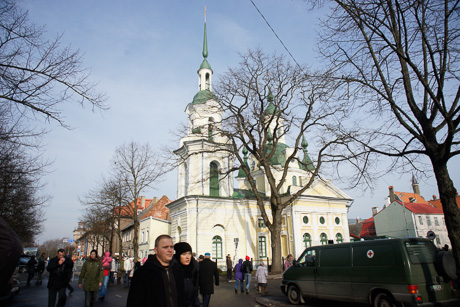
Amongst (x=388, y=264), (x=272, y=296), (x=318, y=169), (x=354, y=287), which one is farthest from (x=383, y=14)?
(x=318, y=169)

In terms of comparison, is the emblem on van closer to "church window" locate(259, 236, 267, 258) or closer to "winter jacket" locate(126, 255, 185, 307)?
"winter jacket" locate(126, 255, 185, 307)

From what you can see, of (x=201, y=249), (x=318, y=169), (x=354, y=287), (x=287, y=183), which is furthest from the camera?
(x=287, y=183)

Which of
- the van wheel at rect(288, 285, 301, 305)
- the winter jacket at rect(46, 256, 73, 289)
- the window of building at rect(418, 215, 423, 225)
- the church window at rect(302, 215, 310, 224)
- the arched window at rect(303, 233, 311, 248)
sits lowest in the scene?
the van wheel at rect(288, 285, 301, 305)

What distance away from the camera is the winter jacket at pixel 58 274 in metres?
8.69

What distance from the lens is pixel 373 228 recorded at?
6084 cm

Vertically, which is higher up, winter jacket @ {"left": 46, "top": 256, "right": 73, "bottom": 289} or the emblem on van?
the emblem on van

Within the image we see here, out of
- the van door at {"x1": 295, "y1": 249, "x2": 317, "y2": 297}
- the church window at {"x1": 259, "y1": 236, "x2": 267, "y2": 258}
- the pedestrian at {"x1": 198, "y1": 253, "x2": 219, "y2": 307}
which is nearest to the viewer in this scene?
the pedestrian at {"x1": 198, "y1": 253, "x2": 219, "y2": 307}

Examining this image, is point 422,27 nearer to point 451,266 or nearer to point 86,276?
point 451,266

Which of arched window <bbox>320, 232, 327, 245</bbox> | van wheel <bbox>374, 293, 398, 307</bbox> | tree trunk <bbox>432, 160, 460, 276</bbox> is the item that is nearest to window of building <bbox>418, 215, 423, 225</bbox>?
arched window <bbox>320, 232, 327, 245</bbox>

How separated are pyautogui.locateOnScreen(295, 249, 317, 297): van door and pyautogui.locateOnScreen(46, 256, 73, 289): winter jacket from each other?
7317 mm

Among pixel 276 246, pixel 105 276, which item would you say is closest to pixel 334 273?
pixel 105 276

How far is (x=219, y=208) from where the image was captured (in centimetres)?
3105

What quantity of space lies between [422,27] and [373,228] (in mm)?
60073

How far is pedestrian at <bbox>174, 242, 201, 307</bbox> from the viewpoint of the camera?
17.4ft
